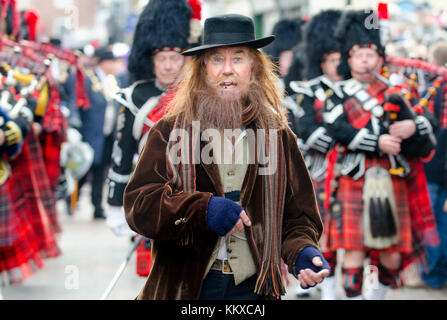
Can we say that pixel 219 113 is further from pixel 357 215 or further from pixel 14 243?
pixel 14 243

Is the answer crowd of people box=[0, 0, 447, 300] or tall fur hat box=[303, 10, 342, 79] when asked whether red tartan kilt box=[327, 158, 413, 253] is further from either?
tall fur hat box=[303, 10, 342, 79]

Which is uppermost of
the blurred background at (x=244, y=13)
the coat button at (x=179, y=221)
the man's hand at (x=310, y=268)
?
the blurred background at (x=244, y=13)

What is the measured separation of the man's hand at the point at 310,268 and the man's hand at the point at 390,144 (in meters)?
2.65

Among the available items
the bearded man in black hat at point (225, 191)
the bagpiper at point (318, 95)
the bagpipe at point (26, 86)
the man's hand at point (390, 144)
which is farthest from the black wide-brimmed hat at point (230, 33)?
the bagpipe at point (26, 86)

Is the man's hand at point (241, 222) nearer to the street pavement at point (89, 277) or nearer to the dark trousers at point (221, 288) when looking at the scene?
the dark trousers at point (221, 288)

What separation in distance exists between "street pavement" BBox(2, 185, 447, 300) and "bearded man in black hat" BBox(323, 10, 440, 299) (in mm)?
836

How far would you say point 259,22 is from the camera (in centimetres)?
2484

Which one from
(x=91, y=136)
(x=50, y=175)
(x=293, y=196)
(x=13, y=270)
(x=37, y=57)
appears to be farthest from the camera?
(x=91, y=136)

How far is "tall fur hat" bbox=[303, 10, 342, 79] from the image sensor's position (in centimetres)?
A: 722

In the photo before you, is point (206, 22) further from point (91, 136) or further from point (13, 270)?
point (91, 136)

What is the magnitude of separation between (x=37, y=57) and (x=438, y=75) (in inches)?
136

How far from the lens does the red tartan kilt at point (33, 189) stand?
21.2 ft

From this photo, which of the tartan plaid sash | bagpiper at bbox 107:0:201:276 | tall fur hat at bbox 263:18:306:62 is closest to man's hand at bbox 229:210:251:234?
the tartan plaid sash

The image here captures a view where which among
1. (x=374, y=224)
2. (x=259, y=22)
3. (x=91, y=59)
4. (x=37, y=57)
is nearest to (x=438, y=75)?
(x=374, y=224)
